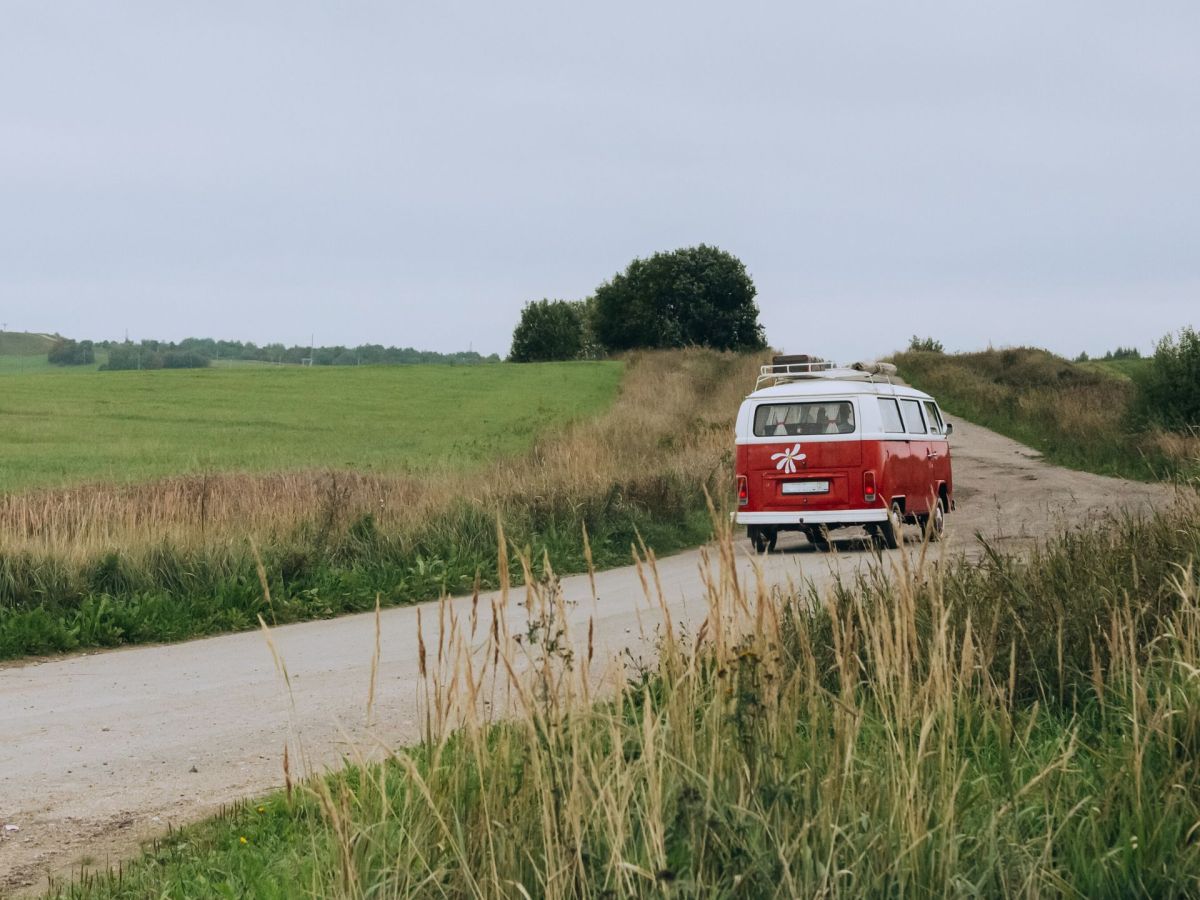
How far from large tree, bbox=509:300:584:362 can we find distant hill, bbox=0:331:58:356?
41820 millimetres

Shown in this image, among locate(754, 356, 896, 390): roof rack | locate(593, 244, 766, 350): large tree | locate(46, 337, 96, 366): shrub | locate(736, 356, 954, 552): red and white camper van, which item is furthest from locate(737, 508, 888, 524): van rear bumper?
locate(46, 337, 96, 366): shrub

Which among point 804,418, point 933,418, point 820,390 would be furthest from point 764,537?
point 933,418

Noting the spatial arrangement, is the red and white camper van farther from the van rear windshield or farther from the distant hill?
the distant hill

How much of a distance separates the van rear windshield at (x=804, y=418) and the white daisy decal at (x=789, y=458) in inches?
11.7

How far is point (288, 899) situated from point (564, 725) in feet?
3.35

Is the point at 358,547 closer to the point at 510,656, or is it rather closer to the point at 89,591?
the point at 89,591

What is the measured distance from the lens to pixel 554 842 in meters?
3.96

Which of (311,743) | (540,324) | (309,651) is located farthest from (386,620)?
(540,324)

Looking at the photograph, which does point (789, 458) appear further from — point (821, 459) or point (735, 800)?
point (735, 800)

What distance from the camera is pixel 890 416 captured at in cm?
1923

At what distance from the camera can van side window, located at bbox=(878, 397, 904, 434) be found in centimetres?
1902

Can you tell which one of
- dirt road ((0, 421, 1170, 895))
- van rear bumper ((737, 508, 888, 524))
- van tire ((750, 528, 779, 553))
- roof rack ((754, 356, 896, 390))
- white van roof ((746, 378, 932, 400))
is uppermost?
roof rack ((754, 356, 896, 390))

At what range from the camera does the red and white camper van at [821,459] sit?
1838 centimetres

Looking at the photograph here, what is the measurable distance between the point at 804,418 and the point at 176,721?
463 inches
